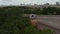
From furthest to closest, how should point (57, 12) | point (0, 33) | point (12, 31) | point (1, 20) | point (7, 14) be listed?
point (57, 12) → point (7, 14) → point (1, 20) → point (12, 31) → point (0, 33)

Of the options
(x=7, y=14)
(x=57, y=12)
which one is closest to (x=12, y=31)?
(x=7, y=14)

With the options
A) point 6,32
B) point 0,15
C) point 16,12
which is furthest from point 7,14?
point 6,32

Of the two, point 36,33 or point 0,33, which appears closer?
point 0,33

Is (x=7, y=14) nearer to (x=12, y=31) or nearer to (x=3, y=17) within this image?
(x=3, y=17)

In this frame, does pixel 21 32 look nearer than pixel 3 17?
Yes

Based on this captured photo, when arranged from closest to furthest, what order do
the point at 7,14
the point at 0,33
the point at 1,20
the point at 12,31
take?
the point at 0,33, the point at 12,31, the point at 1,20, the point at 7,14

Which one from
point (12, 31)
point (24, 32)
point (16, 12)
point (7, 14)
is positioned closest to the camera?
point (12, 31)

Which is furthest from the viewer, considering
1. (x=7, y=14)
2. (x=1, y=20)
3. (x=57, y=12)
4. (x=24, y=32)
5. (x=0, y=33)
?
(x=57, y=12)

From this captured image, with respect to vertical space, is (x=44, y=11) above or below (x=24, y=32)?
below

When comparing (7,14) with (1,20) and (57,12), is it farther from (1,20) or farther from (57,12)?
(57,12)
